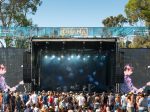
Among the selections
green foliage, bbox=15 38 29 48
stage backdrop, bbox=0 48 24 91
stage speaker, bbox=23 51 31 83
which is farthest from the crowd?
green foliage, bbox=15 38 29 48

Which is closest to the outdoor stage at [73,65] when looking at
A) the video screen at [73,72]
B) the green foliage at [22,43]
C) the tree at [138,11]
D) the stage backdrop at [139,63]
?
the video screen at [73,72]

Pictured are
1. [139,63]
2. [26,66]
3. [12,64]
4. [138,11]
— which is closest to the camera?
[26,66]

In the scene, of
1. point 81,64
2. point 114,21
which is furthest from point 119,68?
point 114,21

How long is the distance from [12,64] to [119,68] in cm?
783

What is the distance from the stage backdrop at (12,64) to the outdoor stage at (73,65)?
1.72 meters

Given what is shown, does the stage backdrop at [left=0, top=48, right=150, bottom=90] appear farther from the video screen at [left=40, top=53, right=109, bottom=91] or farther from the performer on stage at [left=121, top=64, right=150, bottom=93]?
the performer on stage at [left=121, top=64, right=150, bottom=93]

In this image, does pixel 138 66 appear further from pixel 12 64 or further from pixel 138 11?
pixel 138 11

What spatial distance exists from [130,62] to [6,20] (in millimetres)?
20052

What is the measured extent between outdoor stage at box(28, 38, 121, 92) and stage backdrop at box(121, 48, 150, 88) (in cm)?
164

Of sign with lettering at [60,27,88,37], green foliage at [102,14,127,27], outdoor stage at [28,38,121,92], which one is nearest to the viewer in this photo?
outdoor stage at [28,38,121,92]

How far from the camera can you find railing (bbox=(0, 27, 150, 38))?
38566 millimetres

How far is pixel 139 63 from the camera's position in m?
38.1

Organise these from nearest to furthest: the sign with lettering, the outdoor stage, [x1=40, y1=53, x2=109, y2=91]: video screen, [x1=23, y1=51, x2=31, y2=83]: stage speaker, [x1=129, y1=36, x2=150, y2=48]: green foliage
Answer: [x1=23, y1=51, x2=31, y2=83]: stage speaker → the outdoor stage → [x1=40, y1=53, x2=109, y2=91]: video screen → the sign with lettering → [x1=129, y1=36, x2=150, y2=48]: green foliage

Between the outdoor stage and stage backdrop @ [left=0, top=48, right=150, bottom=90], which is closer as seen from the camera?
the outdoor stage
